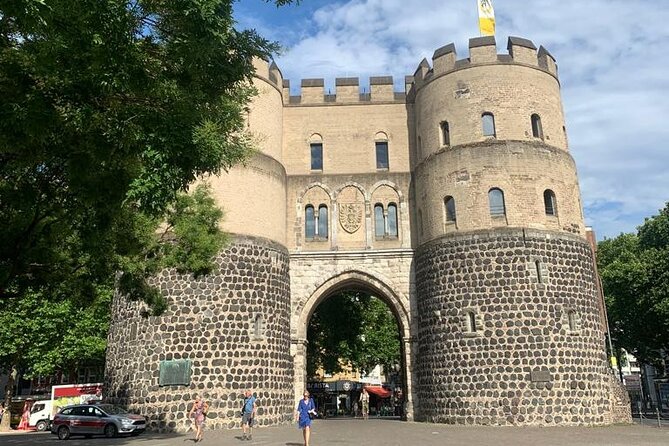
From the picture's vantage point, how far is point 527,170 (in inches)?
942

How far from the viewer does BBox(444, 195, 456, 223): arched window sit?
2462cm

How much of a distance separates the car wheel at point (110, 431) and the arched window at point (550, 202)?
18331mm

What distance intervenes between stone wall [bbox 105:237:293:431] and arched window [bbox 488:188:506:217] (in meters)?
9.27

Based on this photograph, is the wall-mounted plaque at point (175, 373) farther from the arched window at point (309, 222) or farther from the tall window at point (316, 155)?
the tall window at point (316, 155)

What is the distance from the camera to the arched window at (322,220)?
27.4m

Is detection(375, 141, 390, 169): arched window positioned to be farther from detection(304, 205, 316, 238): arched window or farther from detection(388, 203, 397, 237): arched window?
detection(304, 205, 316, 238): arched window

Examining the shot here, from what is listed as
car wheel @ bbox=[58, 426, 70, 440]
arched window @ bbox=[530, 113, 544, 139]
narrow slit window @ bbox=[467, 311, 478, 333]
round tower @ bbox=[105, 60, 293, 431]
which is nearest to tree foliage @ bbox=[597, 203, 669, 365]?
arched window @ bbox=[530, 113, 544, 139]

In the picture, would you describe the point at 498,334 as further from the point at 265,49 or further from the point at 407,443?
the point at 265,49

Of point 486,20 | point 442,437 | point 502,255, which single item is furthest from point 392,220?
point 442,437

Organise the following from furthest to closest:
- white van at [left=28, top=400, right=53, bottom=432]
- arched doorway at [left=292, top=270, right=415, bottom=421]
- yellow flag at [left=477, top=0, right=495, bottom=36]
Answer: white van at [left=28, top=400, right=53, bottom=432] → yellow flag at [left=477, top=0, right=495, bottom=36] → arched doorway at [left=292, top=270, right=415, bottom=421]

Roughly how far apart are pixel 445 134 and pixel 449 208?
339 centimetres

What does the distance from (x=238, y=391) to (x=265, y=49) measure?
1616 centimetres

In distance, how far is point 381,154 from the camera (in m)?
28.6

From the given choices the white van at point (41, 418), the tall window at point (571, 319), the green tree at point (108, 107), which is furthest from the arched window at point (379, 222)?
the white van at point (41, 418)
